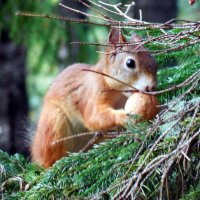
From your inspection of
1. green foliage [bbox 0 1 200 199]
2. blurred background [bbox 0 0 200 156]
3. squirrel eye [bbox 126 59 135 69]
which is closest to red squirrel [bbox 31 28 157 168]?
squirrel eye [bbox 126 59 135 69]

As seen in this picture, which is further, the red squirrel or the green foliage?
the red squirrel

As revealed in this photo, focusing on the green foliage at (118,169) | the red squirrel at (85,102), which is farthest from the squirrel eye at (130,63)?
the green foliage at (118,169)

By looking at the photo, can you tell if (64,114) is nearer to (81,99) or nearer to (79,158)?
(81,99)

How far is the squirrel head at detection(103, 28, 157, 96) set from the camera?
397cm

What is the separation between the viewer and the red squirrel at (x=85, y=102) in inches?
162

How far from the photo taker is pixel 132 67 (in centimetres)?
414

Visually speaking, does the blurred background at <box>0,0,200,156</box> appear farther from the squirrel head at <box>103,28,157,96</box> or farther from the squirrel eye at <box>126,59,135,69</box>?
the squirrel eye at <box>126,59,135,69</box>

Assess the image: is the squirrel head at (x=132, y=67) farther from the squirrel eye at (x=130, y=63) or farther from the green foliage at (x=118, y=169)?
the green foliage at (x=118, y=169)

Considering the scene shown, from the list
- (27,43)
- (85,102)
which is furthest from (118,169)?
(27,43)

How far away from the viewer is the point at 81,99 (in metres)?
4.54

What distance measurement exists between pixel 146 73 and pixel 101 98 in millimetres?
460

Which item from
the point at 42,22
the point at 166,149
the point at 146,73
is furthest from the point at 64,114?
the point at 42,22

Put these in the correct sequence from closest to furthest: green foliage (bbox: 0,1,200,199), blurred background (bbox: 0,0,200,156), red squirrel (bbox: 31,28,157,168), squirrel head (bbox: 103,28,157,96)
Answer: green foliage (bbox: 0,1,200,199)
squirrel head (bbox: 103,28,157,96)
red squirrel (bbox: 31,28,157,168)
blurred background (bbox: 0,0,200,156)

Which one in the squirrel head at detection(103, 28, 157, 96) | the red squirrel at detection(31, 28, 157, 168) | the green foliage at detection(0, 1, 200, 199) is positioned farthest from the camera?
the red squirrel at detection(31, 28, 157, 168)
